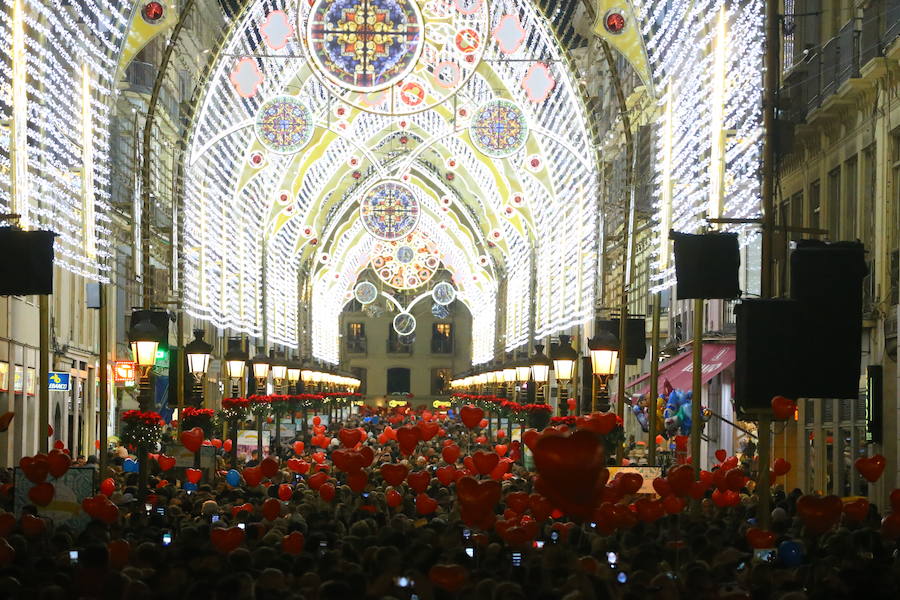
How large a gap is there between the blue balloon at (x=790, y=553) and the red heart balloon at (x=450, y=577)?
14.4 feet

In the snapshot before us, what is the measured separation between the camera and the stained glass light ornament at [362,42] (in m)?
34.7

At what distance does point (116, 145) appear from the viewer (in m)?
47.7

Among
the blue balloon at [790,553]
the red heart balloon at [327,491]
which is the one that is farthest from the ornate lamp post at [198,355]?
the blue balloon at [790,553]

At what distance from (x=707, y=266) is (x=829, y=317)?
235cm

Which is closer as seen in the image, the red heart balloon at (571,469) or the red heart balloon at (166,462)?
the red heart balloon at (571,469)

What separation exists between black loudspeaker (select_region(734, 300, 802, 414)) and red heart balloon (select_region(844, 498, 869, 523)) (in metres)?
1.48

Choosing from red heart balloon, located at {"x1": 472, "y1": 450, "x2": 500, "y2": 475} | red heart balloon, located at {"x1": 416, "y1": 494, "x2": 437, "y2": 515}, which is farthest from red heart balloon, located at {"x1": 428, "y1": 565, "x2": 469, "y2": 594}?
red heart balloon, located at {"x1": 472, "y1": 450, "x2": 500, "y2": 475}

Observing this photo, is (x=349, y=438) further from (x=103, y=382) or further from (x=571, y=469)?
(x=571, y=469)

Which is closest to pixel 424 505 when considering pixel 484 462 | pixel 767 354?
pixel 484 462

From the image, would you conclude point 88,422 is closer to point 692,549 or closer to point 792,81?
point 792,81

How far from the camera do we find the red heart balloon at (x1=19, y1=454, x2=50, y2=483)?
18.7 m

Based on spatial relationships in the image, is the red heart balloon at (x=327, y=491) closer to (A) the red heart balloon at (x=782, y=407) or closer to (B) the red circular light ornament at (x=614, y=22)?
(A) the red heart balloon at (x=782, y=407)

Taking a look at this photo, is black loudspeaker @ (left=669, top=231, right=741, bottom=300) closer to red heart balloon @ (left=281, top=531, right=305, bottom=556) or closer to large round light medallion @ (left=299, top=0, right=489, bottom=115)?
red heart balloon @ (left=281, top=531, right=305, bottom=556)

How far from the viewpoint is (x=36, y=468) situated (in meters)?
18.6
